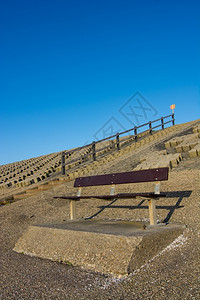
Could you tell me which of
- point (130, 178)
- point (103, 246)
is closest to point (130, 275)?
point (103, 246)

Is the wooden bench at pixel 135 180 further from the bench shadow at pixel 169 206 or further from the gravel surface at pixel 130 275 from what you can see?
the gravel surface at pixel 130 275

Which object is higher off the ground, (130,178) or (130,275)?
(130,178)

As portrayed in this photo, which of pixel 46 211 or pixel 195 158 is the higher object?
pixel 195 158

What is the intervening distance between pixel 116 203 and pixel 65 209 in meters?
1.28

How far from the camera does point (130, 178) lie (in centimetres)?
483

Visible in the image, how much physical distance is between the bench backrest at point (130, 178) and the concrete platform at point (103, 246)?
778 mm

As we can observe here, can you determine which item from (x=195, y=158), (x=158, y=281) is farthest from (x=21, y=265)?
(x=195, y=158)

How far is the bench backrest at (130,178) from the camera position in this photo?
4414 mm

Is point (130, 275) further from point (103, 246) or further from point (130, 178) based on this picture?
point (130, 178)

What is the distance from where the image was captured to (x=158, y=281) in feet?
9.12

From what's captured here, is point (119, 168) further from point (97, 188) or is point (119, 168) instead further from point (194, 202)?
point (194, 202)

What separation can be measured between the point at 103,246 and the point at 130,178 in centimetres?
165

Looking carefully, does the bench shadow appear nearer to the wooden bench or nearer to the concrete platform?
the wooden bench

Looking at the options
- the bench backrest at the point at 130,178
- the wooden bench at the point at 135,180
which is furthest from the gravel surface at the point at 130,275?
the bench backrest at the point at 130,178
